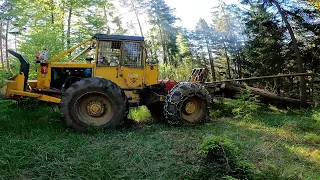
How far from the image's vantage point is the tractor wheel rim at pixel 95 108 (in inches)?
253

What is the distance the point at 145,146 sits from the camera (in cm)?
504

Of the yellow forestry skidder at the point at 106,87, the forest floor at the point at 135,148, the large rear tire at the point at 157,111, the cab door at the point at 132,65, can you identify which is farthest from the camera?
the large rear tire at the point at 157,111

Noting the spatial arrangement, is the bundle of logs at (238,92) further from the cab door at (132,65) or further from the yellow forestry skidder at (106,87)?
the cab door at (132,65)

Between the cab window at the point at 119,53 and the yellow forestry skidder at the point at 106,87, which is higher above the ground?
the cab window at the point at 119,53

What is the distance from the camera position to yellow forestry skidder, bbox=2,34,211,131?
20.7 ft

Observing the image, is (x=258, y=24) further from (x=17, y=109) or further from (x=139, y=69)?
(x=17, y=109)

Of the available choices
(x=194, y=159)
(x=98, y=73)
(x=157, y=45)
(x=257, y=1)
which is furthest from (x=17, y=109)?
(x=157, y=45)

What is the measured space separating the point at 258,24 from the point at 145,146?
12.2 meters

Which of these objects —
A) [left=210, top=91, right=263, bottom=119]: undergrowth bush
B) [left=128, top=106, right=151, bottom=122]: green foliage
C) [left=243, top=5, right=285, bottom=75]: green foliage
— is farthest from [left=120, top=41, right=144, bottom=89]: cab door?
[left=243, top=5, right=285, bottom=75]: green foliage

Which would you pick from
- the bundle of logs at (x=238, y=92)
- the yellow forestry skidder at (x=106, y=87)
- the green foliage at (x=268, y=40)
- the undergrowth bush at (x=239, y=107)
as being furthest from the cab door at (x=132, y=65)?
the green foliage at (x=268, y=40)

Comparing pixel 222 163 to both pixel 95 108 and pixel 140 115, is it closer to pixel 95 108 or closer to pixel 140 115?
pixel 95 108

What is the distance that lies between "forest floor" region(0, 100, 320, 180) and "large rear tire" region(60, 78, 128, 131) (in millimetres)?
284

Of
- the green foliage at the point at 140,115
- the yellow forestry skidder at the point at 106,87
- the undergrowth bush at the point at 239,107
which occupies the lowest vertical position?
the green foliage at the point at 140,115

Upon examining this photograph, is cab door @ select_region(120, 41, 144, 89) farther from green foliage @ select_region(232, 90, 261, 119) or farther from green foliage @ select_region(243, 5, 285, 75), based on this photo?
green foliage @ select_region(243, 5, 285, 75)
